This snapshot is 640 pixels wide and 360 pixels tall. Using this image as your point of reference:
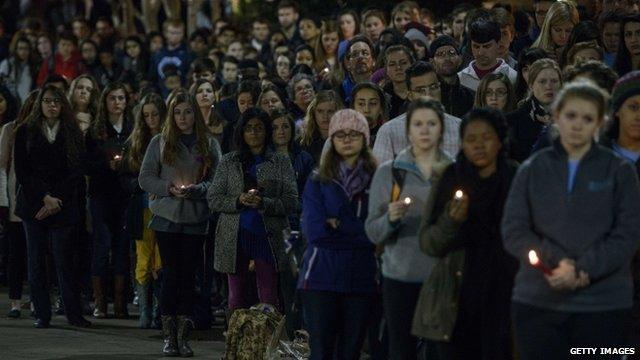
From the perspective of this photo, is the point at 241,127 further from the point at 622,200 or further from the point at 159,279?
the point at 622,200

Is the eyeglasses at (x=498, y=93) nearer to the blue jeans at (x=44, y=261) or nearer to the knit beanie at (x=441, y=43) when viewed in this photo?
the knit beanie at (x=441, y=43)

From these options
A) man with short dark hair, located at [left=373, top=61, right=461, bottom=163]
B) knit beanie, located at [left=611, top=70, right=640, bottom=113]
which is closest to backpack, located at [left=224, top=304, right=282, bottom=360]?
man with short dark hair, located at [left=373, top=61, right=461, bottom=163]

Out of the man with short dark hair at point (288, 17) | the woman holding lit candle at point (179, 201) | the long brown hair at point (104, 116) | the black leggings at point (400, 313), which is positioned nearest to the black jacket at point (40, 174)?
the long brown hair at point (104, 116)

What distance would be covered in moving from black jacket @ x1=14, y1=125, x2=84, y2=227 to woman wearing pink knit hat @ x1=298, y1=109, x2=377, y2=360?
545 centimetres

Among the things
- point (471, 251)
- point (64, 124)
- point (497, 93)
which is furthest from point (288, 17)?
point (471, 251)

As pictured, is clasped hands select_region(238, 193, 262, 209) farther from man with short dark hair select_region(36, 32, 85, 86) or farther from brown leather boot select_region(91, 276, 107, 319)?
man with short dark hair select_region(36, 32, 85, 86)

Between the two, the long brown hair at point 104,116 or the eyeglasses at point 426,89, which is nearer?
the eyeglasses at point 426,89

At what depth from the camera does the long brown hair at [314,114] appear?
1420cm

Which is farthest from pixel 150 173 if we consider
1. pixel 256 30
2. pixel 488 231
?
pixel 256 30

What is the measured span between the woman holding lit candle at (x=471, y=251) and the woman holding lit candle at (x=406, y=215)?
1.26 feet

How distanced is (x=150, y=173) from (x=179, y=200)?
39 centimetres

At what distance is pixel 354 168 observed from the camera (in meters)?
11.1

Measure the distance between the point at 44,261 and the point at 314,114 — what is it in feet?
11.0

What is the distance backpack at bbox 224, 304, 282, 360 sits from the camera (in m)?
13.0
